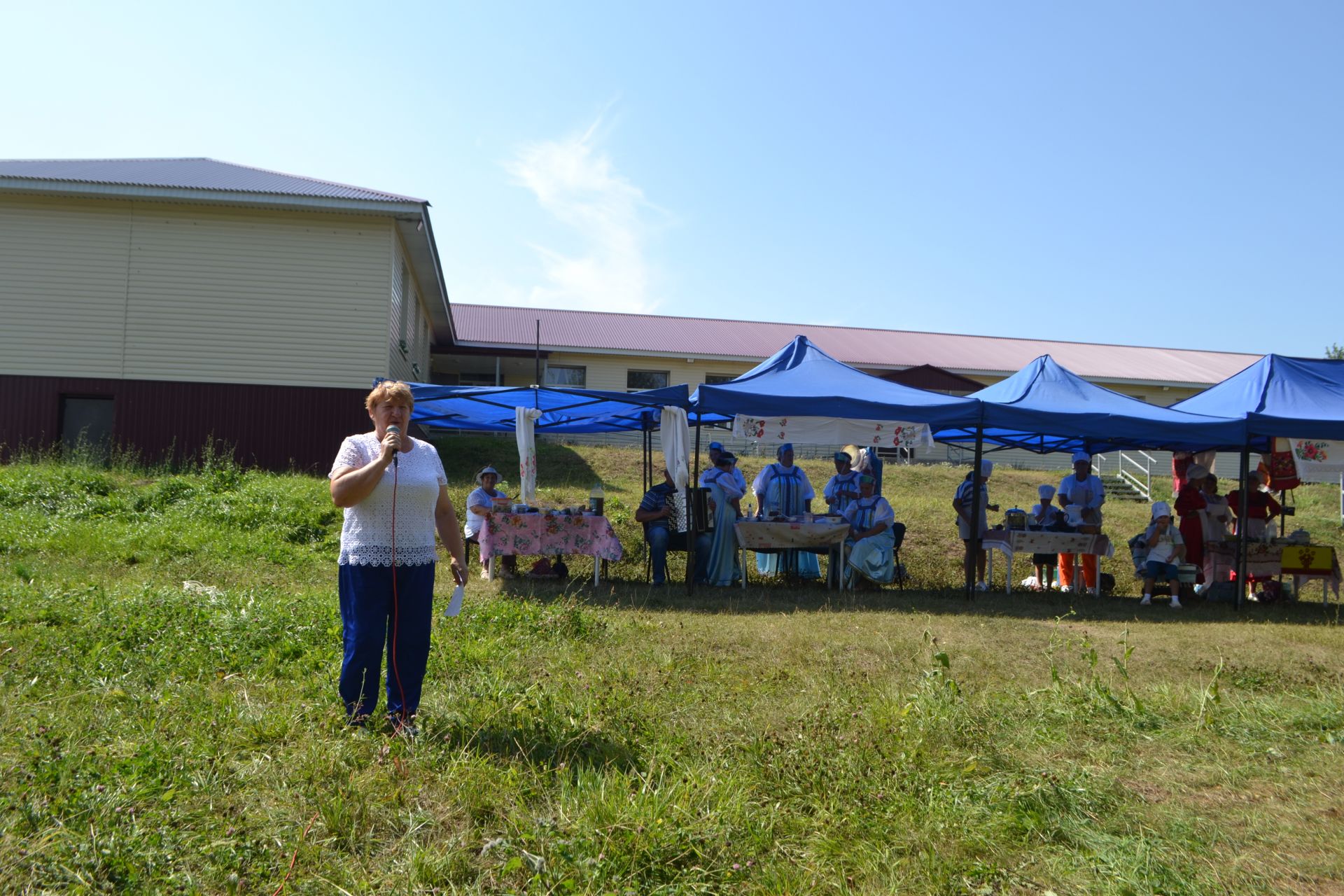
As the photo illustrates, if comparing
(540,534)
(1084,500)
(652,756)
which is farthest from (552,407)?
(652,756)

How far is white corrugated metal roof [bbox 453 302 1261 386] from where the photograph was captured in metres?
28.0

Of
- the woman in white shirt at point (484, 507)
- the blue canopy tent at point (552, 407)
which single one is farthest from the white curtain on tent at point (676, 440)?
the woman in white shirt at point (484, 507)

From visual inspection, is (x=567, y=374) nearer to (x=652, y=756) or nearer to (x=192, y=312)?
(x=192, y=312)

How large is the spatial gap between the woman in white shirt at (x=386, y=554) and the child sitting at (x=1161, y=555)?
9301 mm

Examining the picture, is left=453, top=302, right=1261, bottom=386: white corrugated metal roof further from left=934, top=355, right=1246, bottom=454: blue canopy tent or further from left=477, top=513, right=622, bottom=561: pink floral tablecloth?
left=477, top=513, right=622, bottom=561: pink floral tablecloth

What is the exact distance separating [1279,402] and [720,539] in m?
6.76

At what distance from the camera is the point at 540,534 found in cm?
998

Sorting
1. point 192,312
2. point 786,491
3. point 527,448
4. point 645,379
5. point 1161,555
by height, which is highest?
point 645,379

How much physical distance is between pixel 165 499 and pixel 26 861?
1052 centimetres

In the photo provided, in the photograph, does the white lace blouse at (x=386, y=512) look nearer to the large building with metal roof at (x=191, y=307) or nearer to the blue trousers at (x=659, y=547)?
the blue trousers at (x=659, y=547)

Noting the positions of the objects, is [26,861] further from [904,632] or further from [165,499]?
[165,499]

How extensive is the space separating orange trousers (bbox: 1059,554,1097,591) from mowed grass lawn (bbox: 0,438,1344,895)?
3885 millimetres

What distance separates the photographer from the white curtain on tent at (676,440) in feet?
32.6

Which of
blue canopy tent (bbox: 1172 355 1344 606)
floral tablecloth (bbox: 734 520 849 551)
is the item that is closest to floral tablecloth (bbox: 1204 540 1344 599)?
blue canopy tent (bbox: 1172 355 1344 606)
